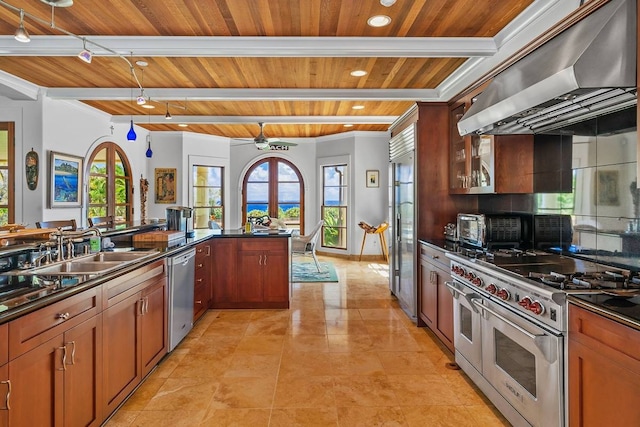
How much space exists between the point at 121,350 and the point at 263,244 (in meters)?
2.23

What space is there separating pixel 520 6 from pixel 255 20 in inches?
75.3

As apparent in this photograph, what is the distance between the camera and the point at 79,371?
1825mm

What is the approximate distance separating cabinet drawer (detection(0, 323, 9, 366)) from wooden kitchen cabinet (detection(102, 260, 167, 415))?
695mm

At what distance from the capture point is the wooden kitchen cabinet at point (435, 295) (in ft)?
10.3

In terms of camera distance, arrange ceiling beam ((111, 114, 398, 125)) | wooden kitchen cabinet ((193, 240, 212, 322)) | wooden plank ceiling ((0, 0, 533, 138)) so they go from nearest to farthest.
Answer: wooden plank ceiling ((0, 0, 533, 138)) < wooden kitchen cabinet ((193, 240, 212, 322)) < ceiling beam ((111, 114, 398, 125))

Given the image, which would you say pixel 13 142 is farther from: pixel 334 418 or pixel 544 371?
pixel 544 371

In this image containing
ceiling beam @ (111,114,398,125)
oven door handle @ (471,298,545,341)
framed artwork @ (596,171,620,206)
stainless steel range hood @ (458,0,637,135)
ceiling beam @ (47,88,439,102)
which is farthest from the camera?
ceiling beam @ (111,114,398,125)

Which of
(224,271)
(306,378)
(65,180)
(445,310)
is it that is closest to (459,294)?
(445,310)

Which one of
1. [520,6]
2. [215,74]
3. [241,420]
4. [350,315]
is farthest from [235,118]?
[241,420]

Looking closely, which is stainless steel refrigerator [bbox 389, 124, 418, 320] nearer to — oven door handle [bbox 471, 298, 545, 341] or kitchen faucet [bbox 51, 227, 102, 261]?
oven door handle [bbox 471, 298, 545, 341]

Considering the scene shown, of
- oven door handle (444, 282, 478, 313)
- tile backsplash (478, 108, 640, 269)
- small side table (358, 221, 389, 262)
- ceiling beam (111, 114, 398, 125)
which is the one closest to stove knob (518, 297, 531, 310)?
oven door handle (444, 282, 478, 313)

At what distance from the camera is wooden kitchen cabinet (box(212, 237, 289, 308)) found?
440 centimetres

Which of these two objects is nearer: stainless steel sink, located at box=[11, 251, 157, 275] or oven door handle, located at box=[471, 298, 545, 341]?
oven door handle, located at box=[471, 298, 545, 341]

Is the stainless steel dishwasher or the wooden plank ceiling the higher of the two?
the wooden plank ceiling
